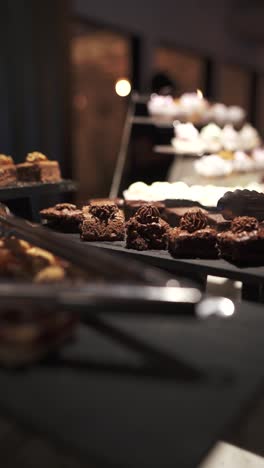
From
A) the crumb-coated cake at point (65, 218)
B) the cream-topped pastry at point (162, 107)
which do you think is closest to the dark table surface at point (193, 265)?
the crumb-coated cake at point (65, 218)

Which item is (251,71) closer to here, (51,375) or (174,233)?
(174,233)

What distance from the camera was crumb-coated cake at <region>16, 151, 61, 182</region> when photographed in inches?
103

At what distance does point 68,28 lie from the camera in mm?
4906

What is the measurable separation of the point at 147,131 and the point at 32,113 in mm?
1233

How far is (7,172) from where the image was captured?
250cm

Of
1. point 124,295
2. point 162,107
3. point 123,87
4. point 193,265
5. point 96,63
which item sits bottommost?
point 193,265

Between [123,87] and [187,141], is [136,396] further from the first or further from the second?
[123,87]

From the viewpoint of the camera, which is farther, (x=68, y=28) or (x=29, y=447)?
(x=68, y=28)

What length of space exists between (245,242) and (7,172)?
138 centimetres

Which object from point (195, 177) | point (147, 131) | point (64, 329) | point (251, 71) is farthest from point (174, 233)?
point (251, 71)

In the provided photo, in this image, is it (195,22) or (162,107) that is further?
(195,22)

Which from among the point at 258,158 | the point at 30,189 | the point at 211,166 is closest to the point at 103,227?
the point at 30,189

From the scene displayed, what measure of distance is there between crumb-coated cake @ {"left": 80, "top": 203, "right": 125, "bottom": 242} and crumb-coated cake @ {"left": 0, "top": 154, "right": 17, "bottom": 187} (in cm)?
59

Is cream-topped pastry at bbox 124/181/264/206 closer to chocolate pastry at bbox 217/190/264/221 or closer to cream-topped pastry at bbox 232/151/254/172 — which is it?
chocolate pastry at bbox 217/190/264/221
